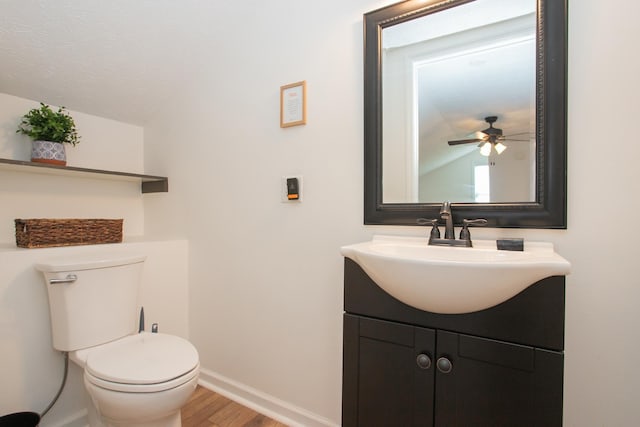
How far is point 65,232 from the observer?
153cm

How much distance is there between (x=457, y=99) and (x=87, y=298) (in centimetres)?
175

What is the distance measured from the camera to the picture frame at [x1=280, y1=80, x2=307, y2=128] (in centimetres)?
154

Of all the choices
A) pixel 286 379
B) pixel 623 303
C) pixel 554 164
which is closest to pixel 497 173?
pixel 554 164

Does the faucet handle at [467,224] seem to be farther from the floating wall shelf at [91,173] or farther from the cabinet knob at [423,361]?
the floating wall shelf at [91,173]

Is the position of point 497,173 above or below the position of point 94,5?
below

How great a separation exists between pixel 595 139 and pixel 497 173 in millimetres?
286

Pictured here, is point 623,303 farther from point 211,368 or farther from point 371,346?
point 211,368

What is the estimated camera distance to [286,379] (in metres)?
1.60

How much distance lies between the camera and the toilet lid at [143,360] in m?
1.11

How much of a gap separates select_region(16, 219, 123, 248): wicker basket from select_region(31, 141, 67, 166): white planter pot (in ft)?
1.25

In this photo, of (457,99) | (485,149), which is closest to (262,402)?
(485,149)

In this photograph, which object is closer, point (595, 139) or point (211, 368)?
point (595, 139)

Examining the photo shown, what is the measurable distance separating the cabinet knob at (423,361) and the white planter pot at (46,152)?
1977 millimetres

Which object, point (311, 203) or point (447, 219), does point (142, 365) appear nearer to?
point (311, 203)
